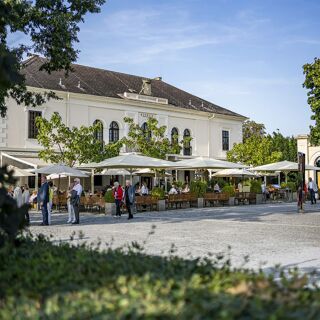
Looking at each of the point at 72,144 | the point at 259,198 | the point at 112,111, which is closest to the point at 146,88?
the point at 112,111

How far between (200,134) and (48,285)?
42372mm

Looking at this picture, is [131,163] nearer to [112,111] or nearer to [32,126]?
[32,126]

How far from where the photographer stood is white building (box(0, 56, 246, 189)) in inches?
1335

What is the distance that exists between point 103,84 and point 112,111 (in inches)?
132

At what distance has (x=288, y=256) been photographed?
960 cm

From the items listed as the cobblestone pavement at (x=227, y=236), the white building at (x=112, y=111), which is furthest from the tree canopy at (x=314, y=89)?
the white building at (x=112, y=111)

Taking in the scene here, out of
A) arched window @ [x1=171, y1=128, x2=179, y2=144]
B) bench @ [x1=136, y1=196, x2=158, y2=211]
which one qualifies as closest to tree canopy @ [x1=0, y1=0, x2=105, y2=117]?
bench @ [x1=136, y1=196, x2=158, y2=211]

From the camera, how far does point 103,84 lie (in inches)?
1639

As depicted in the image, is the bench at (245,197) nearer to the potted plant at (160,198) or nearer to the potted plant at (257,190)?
the potted plant at (257,190)

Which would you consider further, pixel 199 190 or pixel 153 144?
pixel 153 144

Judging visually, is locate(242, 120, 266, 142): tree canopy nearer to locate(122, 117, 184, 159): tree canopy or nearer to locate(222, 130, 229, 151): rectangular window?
locate(222, 130, 229, 151): rectangular window

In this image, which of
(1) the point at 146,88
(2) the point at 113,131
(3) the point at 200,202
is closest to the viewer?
(3) the point at 200,202

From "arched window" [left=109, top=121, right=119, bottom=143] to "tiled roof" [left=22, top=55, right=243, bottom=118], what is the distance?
2238 mm

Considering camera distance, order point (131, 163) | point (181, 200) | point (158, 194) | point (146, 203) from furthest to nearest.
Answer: point (181, 200), point (158, 194), point (146, 203), point (131, 163)
